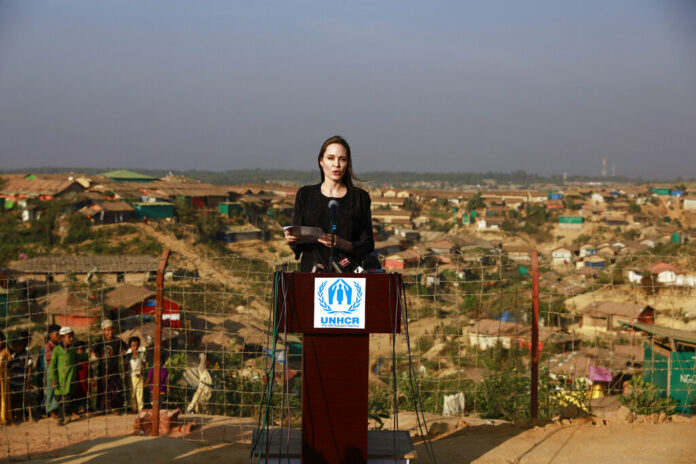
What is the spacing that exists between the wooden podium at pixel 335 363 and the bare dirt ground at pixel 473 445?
1.29 metres

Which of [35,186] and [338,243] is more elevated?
[35,186]

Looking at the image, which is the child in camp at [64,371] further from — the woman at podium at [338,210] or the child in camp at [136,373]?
the woman at podium at [338,210]

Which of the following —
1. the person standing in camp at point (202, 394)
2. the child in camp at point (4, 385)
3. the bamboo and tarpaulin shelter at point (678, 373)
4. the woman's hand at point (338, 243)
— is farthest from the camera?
the person standing in camp at point (202, 394)

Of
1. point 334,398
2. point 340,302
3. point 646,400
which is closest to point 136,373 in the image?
point 334,398

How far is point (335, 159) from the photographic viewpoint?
11.7 feet

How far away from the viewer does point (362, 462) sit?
3426mm

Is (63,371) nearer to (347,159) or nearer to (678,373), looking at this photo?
(347,159)

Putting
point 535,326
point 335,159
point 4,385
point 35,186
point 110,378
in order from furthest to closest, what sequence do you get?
point 35,186 < point 110,378 < point 4,385 < point 535,326 < point 335,159

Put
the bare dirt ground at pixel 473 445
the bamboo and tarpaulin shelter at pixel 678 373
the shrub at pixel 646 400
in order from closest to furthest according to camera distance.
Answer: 1. the bare dirt ground at pixel 473 445
2. the shrub at pixel 646 400
3. the bamboo and tarpaulin shelter at pixel 678 373

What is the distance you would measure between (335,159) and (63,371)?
4452 mm

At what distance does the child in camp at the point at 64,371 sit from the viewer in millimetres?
6414

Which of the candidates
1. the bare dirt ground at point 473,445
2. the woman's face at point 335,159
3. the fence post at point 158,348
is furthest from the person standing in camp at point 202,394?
the woman's face at point 335,159

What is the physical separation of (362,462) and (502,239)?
165ft

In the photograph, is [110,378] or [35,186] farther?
[35,186]
